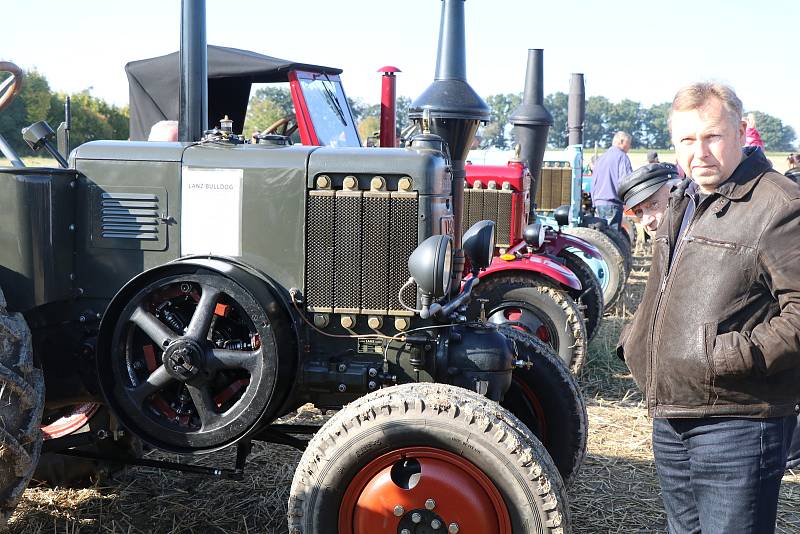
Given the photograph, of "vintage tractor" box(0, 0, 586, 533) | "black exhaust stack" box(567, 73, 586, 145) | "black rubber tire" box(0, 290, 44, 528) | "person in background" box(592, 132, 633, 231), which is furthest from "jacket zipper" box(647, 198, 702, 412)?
"black exhaust stack" box(567, 73, 586, 145)

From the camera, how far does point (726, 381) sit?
2.00 m

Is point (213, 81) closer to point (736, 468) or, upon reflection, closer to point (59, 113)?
point (736, 468)

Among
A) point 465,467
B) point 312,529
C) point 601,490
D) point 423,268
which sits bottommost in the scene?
point 601,490

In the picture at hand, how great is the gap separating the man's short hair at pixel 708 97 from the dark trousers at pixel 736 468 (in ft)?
2.38

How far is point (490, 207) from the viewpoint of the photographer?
251 inches

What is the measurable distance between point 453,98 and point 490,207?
2.23 meters

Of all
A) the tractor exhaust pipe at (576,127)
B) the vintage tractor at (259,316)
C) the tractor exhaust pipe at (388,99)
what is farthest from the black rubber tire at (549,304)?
the tractor exhaust pipe at (576,127)

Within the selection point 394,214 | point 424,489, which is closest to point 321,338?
point 394,214

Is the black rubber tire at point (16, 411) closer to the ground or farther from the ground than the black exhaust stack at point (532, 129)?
closer to the ground

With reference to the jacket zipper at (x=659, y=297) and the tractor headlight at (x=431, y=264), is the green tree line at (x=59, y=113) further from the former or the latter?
the jacket zipper at (x=659, y=297)

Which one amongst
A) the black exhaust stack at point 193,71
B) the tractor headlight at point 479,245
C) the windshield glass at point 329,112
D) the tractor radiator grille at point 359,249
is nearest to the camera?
the tractor radiator grille at point 359,249

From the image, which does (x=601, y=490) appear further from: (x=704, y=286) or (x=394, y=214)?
(x=704, y=286)

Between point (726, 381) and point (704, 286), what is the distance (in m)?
0.22

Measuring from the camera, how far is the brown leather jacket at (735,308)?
192cm
